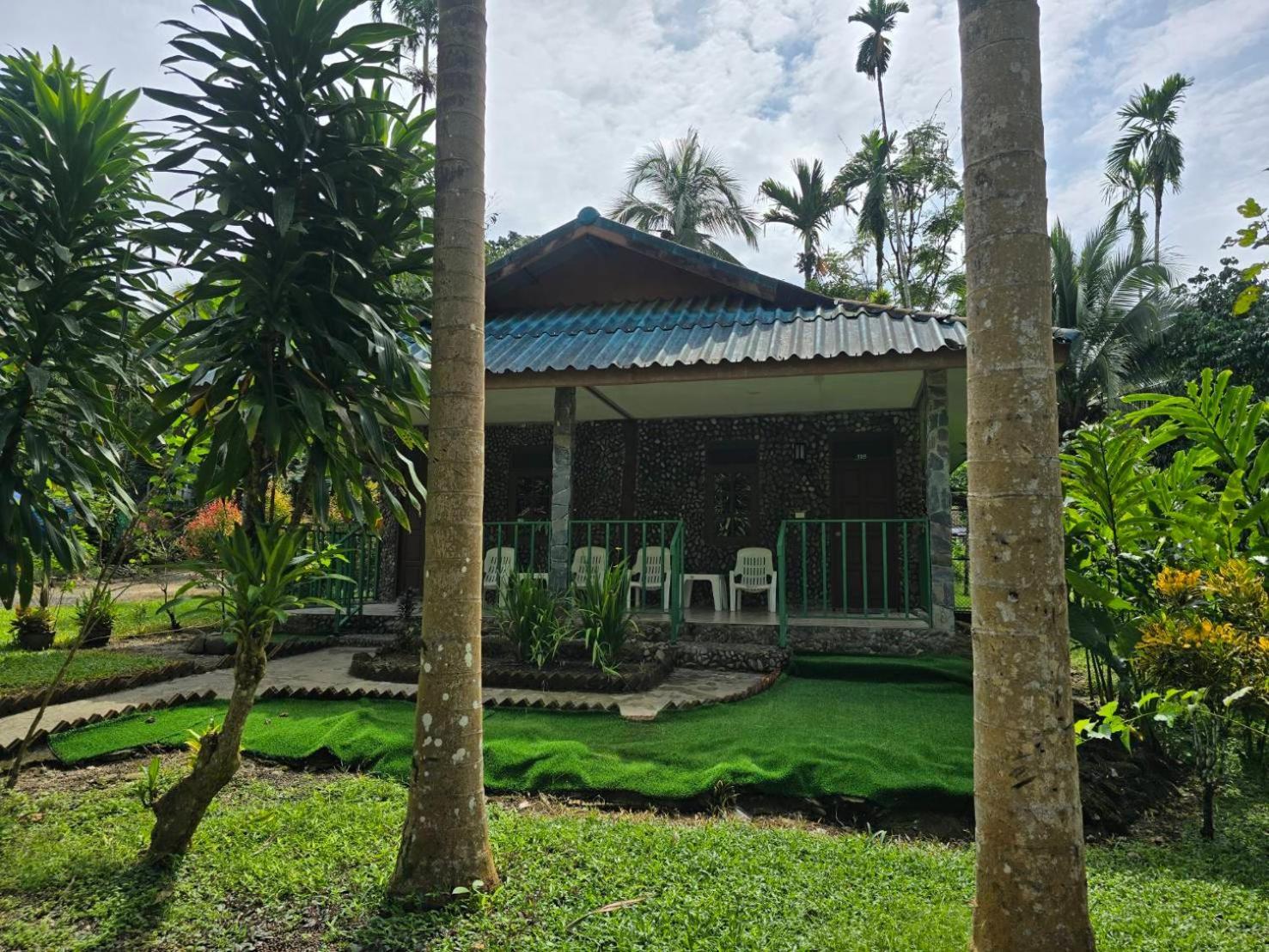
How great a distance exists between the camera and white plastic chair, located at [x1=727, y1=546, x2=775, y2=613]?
28.3 ft

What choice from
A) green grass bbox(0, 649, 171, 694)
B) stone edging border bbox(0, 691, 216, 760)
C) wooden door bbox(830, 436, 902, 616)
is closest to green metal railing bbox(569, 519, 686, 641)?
wooden door bbox(830, 436, 902, 616)

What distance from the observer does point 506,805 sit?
11.7 ft

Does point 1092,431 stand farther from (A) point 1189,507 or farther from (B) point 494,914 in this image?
(B) point 494,914

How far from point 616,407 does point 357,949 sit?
300 inches

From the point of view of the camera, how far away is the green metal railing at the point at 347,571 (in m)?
7.97

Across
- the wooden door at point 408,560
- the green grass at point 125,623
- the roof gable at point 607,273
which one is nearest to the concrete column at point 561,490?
the roof gable at point 607,273

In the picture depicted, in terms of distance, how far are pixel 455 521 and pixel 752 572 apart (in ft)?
22.8

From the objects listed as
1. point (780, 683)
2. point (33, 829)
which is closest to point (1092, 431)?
point (780, 683)

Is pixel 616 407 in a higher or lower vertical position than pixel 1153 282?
lower

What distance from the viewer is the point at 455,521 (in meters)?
2.52

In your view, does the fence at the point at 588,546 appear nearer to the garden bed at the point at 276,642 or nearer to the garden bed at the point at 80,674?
the garden bed at the point at 276,642

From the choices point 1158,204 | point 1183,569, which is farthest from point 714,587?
point 1158,204

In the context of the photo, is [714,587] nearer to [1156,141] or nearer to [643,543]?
[643,543]

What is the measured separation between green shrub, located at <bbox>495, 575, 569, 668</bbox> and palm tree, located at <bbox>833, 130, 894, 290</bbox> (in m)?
20.0
